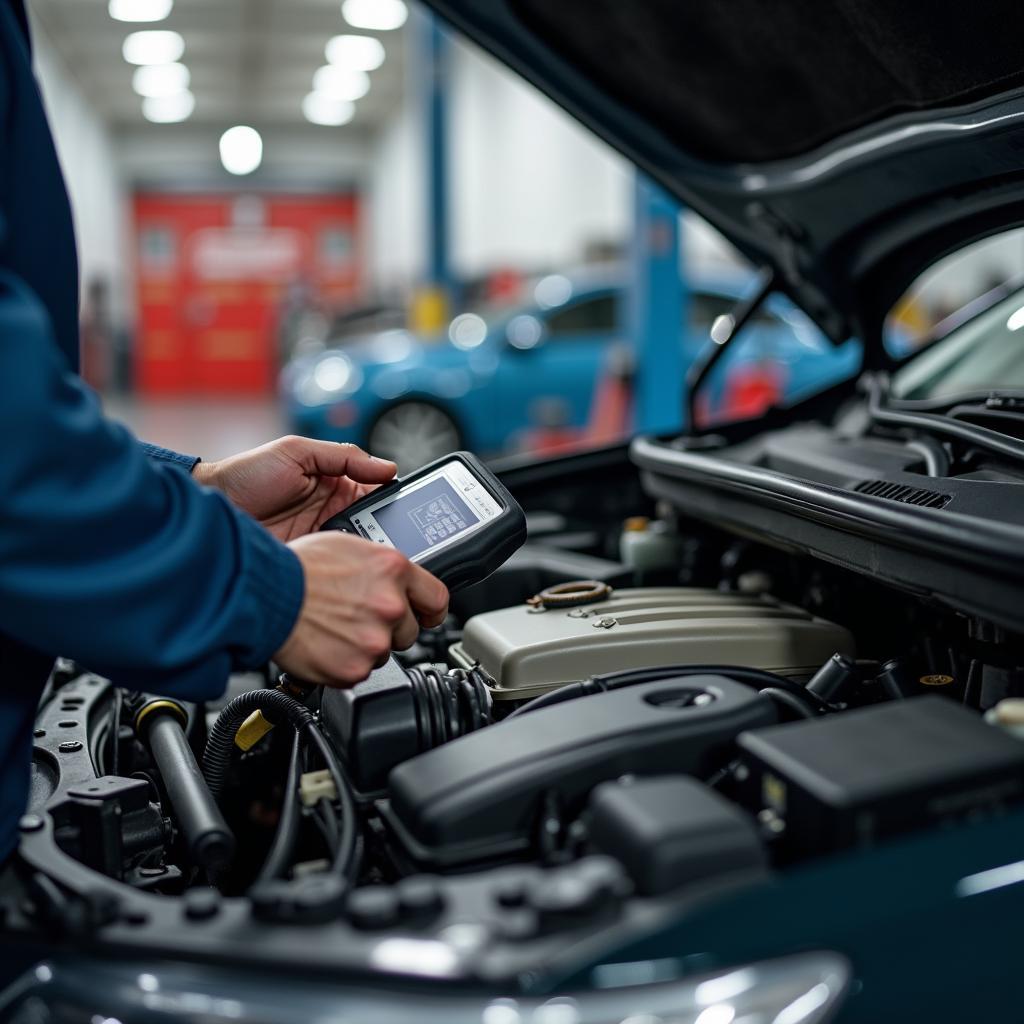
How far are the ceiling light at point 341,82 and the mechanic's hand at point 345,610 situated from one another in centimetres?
1566

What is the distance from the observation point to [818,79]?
1.57 meters

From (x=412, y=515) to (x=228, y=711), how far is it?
31 cm

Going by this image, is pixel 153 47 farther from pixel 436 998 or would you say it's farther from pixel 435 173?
pixel 436 998

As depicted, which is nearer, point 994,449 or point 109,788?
point 109,788

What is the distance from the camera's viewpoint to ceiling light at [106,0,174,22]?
39.4 ft

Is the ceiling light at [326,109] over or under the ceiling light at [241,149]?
over

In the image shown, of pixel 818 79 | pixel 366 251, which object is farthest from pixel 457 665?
pixel 366 251

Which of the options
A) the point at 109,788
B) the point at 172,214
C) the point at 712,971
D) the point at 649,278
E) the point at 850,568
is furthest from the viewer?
the point at 172,214

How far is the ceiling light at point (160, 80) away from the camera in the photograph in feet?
50.9

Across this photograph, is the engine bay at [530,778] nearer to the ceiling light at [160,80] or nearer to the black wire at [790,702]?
the black wire at [790,702]

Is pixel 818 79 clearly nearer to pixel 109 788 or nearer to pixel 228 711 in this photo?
pixel 228 711

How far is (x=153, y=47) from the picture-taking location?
14.1m

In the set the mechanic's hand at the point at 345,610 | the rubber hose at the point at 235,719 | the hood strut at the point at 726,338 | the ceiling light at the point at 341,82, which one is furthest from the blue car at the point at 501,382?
the ceiling light at the point at 341,82

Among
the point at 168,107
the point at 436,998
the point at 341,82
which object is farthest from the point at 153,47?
the point at 436,998
